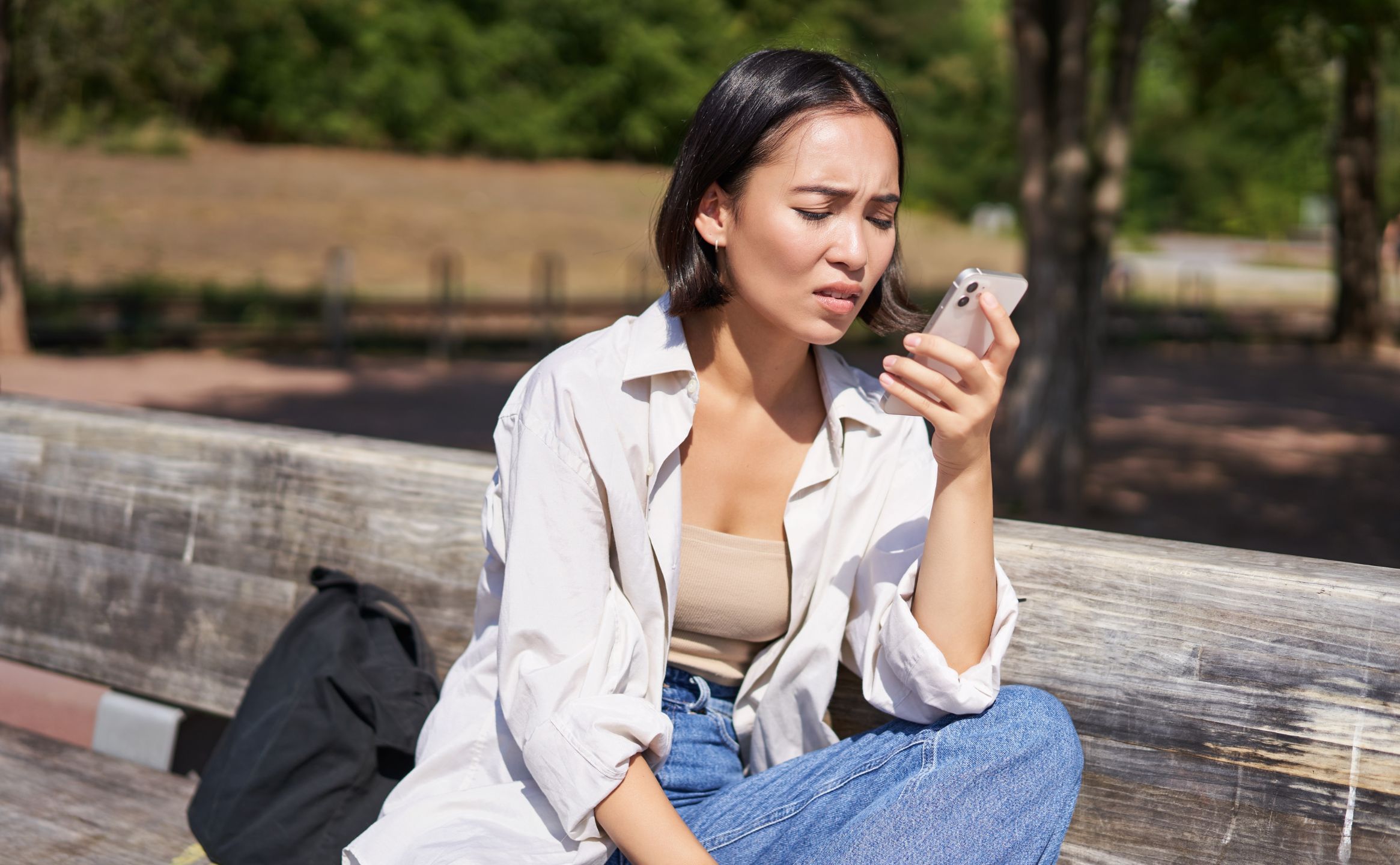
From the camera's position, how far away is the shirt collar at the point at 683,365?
6.79ft

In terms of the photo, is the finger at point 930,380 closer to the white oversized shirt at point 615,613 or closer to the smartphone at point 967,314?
the smartphone at point 967,314

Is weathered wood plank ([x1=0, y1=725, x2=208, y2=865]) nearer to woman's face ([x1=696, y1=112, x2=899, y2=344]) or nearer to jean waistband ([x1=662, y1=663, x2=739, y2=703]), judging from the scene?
jean waistband ([x1=662, y1=663, x2=739, y2=703])

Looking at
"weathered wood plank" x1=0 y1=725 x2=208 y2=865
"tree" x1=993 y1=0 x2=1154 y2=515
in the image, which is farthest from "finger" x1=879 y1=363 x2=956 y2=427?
"tree" x1=993 y1=0 x2=1154 y2=515

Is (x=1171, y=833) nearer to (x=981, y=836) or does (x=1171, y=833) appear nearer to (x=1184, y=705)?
(x=1184, y=705)

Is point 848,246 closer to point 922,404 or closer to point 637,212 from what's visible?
point 922,404

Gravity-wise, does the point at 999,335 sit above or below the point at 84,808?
above

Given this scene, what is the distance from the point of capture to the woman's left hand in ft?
6.02

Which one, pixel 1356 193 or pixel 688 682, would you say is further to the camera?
pixel 1356 193

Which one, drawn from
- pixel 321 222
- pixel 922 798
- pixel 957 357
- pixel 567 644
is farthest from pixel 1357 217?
pixel 567 644

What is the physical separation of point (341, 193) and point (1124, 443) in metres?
20.8

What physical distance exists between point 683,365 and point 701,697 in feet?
1.78

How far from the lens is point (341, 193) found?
27.2 metres

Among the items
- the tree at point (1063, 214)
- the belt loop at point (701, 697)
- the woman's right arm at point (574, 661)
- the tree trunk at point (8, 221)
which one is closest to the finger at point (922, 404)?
the woman's right arm at point (574, 661)

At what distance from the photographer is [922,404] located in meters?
1.87
